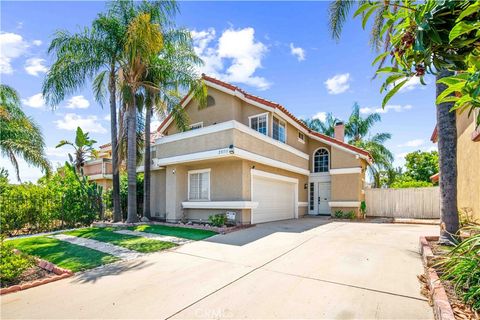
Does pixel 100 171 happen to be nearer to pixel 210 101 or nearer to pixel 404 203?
pixel 210 101

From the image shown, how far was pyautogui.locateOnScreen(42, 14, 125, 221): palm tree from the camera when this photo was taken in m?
13.4

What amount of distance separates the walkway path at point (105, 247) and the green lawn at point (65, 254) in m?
0.25

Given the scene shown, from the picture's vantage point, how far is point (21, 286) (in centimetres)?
607

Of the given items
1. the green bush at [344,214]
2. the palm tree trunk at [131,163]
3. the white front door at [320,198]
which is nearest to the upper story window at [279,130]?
the white front door at [320,198]

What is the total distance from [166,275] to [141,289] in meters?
0.94

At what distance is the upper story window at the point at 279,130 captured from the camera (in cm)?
1742

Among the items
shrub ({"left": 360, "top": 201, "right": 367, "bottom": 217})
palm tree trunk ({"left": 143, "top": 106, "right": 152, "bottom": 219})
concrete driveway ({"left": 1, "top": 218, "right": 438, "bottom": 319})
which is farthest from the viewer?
shrub ({"left": 360, "top": 201, "right": 367, "bottom": 217})

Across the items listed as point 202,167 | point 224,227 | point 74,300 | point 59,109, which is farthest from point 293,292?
point 59,109

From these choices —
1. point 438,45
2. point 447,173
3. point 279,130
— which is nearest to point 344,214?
point 279,130

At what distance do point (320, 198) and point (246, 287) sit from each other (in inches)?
621

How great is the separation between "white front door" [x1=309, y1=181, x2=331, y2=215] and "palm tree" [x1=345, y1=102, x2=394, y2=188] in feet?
19.2

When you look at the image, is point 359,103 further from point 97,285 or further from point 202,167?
point 97,285

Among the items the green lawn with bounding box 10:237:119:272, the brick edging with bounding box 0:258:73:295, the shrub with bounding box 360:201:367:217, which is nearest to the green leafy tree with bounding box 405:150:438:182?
the shrub with bounding box 360:201:367:217

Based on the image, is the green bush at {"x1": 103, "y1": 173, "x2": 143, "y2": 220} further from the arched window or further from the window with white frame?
the arched window
